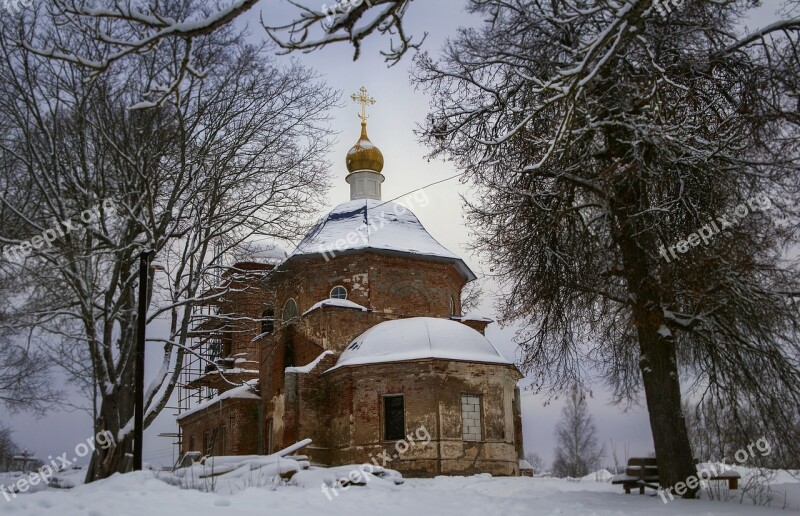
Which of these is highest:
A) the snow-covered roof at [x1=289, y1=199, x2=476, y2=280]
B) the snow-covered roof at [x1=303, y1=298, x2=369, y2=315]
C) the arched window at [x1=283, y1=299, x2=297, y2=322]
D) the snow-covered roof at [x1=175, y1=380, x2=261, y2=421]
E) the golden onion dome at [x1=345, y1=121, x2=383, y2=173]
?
the golden onion dome at [x1=345, y1=121, x2=383, y2=173]

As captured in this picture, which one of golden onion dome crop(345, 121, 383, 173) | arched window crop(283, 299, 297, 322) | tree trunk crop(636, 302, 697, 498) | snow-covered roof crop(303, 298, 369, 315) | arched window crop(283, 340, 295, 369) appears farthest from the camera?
golden onion dome crop(345, 121, 383, 173)

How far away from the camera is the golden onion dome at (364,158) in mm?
28984

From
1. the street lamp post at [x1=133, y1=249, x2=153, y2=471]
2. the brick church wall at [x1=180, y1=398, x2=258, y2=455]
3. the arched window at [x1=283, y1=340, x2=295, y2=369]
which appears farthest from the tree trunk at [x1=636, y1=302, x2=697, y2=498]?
the brick church wall at [x1=180, y1=398, x2=258, y2=455]

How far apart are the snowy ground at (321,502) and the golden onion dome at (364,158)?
1761 cm

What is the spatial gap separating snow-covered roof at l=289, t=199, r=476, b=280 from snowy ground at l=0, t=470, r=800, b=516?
39.3 ft

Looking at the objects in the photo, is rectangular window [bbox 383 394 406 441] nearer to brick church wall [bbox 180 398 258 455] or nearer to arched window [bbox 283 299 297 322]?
arched window [bbox 283 299 297 322]

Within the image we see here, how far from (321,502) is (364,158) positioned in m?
20.4

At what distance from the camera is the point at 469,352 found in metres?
21.0

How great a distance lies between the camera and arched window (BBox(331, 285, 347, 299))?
24.2 metres

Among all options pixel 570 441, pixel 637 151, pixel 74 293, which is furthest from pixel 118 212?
pixel 570 441

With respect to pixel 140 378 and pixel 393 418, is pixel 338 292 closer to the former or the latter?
pixel 393 418

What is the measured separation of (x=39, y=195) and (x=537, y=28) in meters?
10.7

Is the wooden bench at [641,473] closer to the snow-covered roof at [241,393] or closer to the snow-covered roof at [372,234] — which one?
the snow-covered roof at [372,234]

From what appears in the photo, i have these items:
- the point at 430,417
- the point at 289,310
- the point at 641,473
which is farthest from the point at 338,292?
the point at 641,473
